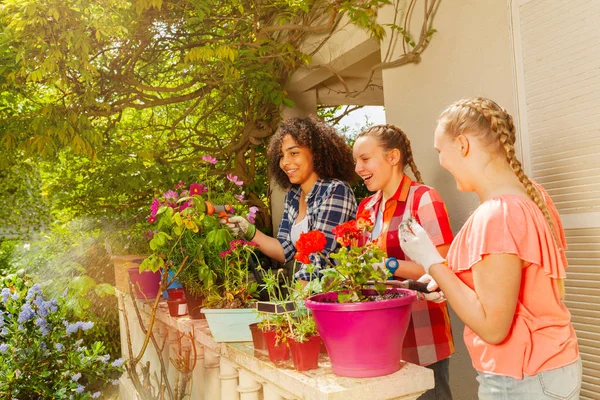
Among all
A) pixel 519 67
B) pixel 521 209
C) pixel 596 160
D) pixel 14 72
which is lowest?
pixel 521 209

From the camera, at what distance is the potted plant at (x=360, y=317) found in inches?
44.9

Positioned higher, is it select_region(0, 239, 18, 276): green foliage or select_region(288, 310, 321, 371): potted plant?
select_region(0, 239, 18, 276): green foliage

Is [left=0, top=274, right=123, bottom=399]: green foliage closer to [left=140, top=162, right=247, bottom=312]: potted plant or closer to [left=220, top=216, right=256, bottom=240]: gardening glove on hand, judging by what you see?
[left=140, top=162, right=247, bottom=312]: potted plant

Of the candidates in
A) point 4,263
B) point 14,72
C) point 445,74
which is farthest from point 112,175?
point 445,74

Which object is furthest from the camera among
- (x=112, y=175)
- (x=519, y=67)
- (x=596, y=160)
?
(x=112, y=175)

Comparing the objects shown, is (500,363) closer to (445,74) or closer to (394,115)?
(445,74)

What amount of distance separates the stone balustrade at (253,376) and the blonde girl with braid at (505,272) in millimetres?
190

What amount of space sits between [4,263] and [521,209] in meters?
6.00

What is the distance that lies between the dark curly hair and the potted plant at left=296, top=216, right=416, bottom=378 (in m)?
1.09

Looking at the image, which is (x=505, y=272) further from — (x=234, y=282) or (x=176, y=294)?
(x=176, y=294)

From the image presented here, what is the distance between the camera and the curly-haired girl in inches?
83.7

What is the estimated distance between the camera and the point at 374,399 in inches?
45.0

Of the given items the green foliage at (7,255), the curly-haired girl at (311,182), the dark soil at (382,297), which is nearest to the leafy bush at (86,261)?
the green foliage at (7,255)

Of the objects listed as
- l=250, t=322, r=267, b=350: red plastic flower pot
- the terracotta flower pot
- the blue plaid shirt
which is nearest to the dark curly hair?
the blue plaid shirt
